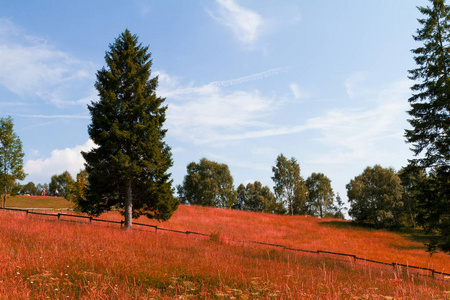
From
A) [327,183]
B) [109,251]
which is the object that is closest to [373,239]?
[109,251]

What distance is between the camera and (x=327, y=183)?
7331 cm

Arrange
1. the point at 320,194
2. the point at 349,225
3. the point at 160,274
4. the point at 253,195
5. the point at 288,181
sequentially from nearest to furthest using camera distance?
the point at 160,274, the point at 349,225, the point at 288,181, the point at 320,194, the point at 253,195

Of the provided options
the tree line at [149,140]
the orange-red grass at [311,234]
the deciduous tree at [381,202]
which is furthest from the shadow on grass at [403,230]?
the tree line at [149,140]

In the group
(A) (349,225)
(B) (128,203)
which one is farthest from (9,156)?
(A) (349,225)

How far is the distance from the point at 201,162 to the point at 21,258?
72.2 m

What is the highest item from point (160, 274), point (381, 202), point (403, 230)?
point (160, 274)

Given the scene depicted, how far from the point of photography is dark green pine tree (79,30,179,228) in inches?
671

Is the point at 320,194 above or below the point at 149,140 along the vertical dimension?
below

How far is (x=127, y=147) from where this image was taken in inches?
684

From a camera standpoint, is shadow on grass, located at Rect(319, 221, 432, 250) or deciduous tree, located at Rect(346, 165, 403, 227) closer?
shadow on grass, located at Rect(319, 221, 432, 250)

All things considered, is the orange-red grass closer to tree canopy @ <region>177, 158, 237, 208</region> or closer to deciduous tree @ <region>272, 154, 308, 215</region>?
deciduous tree @ <region>272, 154, 308, 215</region>

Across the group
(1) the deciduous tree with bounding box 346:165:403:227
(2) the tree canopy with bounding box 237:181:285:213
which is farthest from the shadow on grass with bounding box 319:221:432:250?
(2) the tree canopy with bounding box 237:181:285:213

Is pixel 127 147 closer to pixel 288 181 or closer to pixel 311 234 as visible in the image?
pixel 311 234

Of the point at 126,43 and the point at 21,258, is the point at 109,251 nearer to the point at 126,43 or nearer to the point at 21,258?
the point at 21,258
